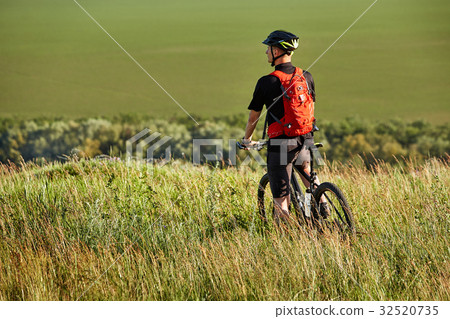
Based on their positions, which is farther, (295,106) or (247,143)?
(247,143)

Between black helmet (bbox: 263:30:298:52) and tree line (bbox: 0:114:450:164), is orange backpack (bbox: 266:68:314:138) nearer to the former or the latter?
black helmet (bbox: 263:30:298:52)

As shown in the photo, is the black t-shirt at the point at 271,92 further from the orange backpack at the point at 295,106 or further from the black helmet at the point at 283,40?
A: the black helmet at the point at 283,40

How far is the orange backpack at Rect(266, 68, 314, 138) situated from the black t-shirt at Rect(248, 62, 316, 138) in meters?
0.05

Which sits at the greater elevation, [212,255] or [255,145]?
[255,145]

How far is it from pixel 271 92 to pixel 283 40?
55 centimetres

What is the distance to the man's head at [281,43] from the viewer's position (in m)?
5.29

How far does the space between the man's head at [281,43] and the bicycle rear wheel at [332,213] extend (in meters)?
1.46

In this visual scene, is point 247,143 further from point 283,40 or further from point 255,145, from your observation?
point 283,40

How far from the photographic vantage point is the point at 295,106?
5273 mm

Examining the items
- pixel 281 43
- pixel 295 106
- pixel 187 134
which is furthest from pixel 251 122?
pixel 187 134

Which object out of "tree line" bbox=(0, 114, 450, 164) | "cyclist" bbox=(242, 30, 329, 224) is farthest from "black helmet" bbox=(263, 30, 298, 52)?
"tree line" bbox=(0, 114, 450, 164)

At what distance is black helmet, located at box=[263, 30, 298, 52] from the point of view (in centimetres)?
529

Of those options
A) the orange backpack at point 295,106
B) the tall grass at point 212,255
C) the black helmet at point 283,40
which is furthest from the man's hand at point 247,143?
the black helmet at point 283,40

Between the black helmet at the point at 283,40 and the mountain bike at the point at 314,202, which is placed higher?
the black helmet at the point at 283,40
